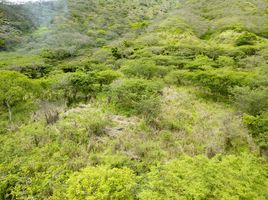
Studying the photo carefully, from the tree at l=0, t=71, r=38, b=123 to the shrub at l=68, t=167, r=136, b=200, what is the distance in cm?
821

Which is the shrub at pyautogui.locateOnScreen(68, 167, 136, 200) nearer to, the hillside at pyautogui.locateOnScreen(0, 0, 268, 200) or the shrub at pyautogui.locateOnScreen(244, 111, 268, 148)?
the hillside at pyautogui.locateOnScreen(0, 0, 268, 200)

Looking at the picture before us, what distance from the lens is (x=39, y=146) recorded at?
10977 mm

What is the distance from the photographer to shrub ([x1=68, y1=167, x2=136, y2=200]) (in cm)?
694

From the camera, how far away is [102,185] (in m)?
7.05

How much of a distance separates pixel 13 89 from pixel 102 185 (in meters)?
9.45

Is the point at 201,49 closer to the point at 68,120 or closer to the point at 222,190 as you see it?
the point at 68,120

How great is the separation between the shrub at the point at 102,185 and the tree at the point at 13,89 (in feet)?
26.9

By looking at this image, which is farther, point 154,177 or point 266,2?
point 266,2

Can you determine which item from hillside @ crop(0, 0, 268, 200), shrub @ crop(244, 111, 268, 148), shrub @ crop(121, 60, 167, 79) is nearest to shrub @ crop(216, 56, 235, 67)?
hillside @ crop(0, 0, 268, 200)

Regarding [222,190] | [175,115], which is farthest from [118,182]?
[175,115]

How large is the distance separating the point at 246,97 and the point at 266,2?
4636cm

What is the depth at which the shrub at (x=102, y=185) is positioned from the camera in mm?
6938

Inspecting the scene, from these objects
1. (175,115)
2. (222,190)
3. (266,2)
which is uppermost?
(266,2)

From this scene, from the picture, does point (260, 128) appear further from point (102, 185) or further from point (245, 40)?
point (245, 40)
